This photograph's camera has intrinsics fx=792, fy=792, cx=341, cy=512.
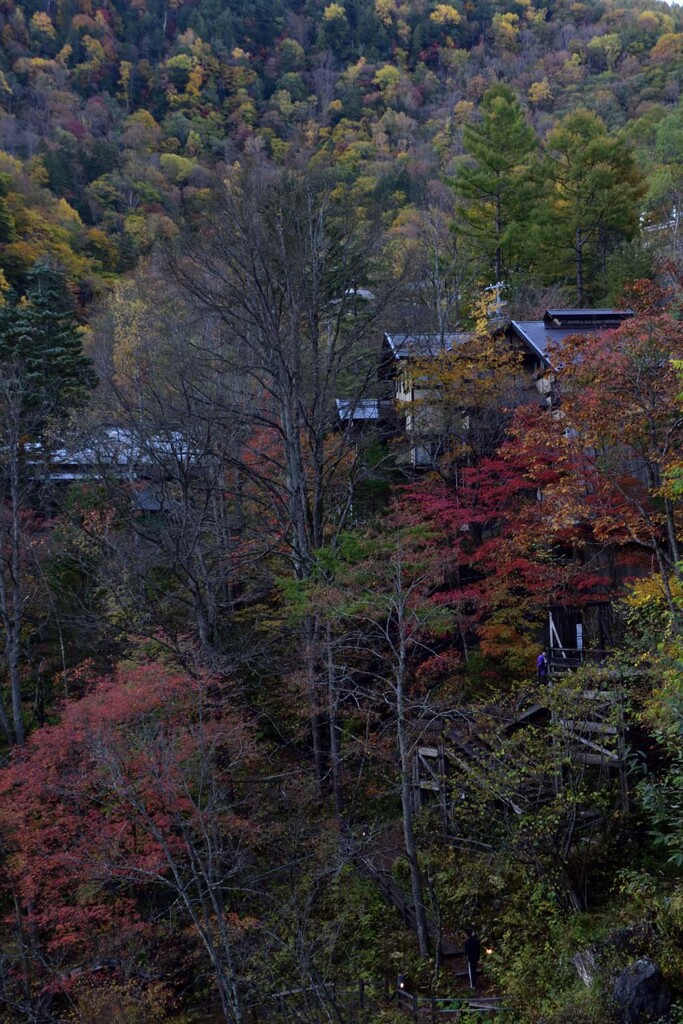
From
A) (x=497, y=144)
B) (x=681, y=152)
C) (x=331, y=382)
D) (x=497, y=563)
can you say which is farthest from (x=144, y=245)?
(x=497, y=563)

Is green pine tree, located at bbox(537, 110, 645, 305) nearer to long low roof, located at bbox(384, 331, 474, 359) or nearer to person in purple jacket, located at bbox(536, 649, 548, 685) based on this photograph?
long low roof, located at bbox(384, 331, 474, 359)

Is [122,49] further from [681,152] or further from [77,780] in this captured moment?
[77,780]

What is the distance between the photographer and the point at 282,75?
3243 inches

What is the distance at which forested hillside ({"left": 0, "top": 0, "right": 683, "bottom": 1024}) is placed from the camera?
1316 cm

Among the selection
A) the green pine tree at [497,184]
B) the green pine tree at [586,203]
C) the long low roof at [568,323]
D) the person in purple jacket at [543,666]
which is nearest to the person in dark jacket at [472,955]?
the person in purple jacket at [543,666]

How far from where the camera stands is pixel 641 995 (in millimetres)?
10250

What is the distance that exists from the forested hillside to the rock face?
6cm

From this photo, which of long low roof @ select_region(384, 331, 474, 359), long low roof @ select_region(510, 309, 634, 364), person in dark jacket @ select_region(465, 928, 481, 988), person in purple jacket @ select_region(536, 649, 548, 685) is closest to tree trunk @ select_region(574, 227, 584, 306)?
long low roof @ select_region(510, 309, 634, 364)

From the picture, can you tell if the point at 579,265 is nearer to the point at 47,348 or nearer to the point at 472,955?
the point at 47,348

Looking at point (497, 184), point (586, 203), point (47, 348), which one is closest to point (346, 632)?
point (47, 348)

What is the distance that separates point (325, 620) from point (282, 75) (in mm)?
82364

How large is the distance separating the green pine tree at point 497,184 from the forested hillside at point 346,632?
27 cm

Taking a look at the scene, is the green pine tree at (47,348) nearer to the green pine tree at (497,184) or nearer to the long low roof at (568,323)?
the long low roof at (568,323)

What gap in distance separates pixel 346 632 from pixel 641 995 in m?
8.29
